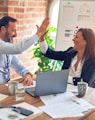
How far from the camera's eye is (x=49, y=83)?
1873 mm

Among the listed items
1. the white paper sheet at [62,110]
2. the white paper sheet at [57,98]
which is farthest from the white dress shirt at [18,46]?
the white paper sheet at [62,110]

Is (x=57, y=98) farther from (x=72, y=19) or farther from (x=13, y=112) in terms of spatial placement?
(x=72, y=19)

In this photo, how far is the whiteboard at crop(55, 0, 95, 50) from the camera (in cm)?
316

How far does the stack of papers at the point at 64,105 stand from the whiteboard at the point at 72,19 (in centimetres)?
147

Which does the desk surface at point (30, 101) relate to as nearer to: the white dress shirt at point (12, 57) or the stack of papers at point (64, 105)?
the stack of papers at point (64, 105)

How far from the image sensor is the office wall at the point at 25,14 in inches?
129

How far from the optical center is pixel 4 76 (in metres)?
2.57

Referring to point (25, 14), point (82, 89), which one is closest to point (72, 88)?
point (82, 89)

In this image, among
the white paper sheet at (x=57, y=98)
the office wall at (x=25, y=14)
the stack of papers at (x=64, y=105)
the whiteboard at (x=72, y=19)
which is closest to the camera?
the stack of papers at (x=64, y=105)

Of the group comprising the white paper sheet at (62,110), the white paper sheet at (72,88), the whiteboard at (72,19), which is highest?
the whiteboard at (72,19)

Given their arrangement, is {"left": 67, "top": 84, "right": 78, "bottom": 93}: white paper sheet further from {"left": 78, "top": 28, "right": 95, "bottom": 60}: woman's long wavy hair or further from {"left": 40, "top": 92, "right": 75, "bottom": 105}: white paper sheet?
{"left": 78, "top": 28, "right": 95, "bottom": 60}: woman's long wavy hair

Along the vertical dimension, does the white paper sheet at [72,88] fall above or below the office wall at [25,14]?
below

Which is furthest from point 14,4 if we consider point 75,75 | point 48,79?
point 48,79

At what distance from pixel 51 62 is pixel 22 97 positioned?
1.86 m
